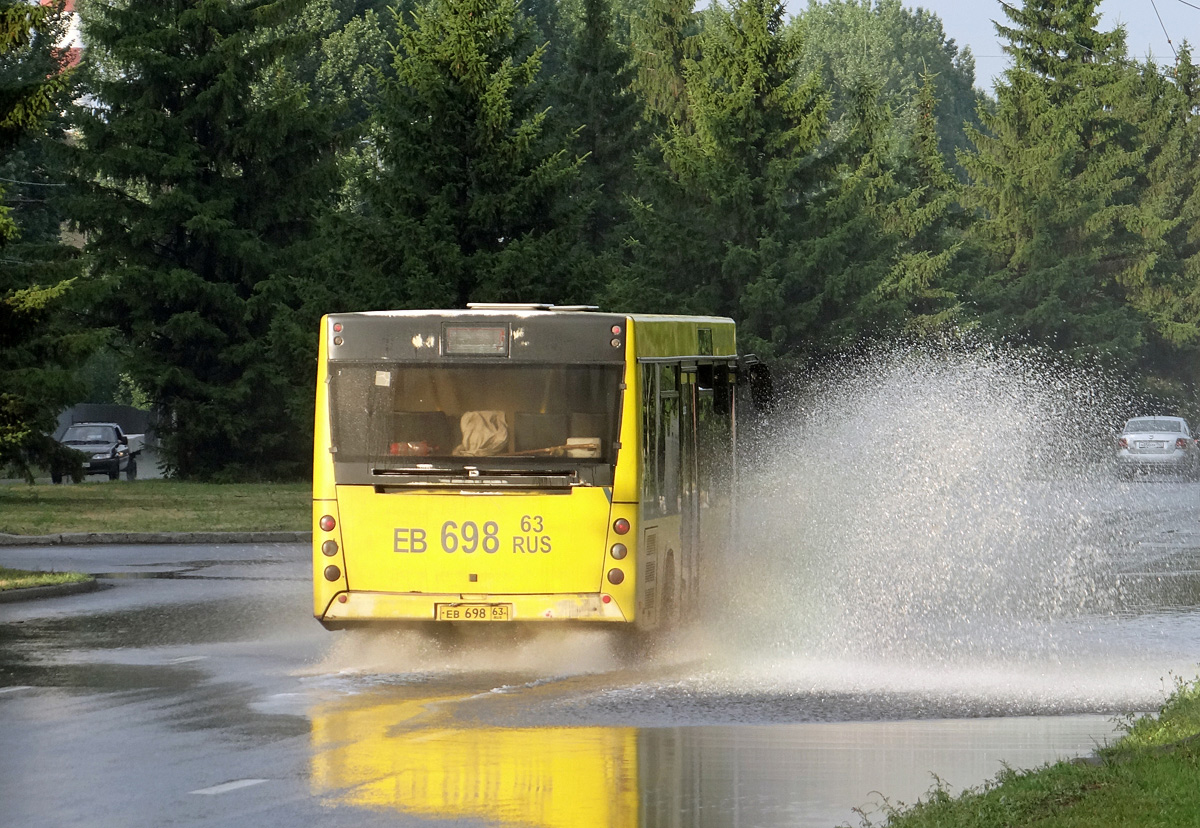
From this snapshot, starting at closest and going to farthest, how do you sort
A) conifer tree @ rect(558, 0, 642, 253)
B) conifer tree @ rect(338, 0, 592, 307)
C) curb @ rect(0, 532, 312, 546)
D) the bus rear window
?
the bus rear window < curb @ rect(0, 532, 312, 546) < conifer tree @ rect(338, 0, 592, 307) < conifer tree @ rect(558, 0, 642, 253)

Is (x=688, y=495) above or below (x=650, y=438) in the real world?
below

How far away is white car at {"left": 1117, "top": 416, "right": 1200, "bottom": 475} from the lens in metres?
51.6

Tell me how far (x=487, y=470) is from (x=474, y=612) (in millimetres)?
1080

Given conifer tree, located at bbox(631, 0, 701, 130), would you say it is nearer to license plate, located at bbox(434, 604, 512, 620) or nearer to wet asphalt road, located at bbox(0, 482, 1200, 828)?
wet asphalt road, located at bbox(0, 482, 1200, 828)

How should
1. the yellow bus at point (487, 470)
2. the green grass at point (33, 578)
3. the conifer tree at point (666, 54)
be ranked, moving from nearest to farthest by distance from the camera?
the yellow bus at point (487, 470) → the green grass at point (33, 578) → the conifer tree at point (666, 54)

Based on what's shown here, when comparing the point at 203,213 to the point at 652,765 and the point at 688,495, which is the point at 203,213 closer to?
the point at 688,495

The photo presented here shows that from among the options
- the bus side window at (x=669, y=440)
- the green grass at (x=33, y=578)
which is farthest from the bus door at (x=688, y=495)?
the green grass at (x=33, y=578)

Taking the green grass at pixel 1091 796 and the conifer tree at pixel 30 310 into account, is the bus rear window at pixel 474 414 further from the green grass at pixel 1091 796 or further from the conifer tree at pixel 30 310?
the conifer tree at pixel 30 310

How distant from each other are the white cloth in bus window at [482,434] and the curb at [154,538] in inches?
660

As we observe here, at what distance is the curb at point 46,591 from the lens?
21453mm

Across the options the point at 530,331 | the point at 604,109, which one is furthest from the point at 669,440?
the point at 604,109

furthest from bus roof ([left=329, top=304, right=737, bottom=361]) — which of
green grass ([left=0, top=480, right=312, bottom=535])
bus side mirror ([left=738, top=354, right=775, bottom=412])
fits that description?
green grass ([left=0, top=480, right=312, bottom=535])

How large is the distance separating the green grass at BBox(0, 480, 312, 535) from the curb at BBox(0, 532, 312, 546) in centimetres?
60

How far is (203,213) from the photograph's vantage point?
175 ft
